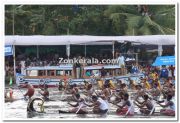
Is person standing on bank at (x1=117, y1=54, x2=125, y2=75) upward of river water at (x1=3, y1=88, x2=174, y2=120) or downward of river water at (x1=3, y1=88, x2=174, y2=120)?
upward

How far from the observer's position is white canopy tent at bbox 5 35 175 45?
19.7 m

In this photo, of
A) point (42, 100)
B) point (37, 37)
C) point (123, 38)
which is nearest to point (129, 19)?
point (123, 38)

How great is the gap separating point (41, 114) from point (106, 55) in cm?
284

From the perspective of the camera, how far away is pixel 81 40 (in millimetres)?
19859

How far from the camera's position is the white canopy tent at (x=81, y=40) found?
19672 millimetres

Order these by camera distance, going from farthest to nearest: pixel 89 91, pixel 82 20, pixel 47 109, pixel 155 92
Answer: pixel 82 20 < pixel 155 92 < pixel 89 91 < pixel 47 109

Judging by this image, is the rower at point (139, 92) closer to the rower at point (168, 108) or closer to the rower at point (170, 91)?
the rower at point (170, 91)

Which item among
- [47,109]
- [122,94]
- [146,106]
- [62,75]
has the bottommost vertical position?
[47,109]

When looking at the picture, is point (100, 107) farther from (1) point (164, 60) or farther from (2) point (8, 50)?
(2) point (8, 50)

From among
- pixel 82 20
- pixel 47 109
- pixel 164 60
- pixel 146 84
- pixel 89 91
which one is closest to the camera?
pixel 47 109

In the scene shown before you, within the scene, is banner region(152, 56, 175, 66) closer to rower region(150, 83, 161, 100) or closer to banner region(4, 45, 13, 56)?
rower region(150, 83, 161, 100)

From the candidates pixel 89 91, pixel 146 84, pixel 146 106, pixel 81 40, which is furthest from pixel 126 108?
pixel 81 40

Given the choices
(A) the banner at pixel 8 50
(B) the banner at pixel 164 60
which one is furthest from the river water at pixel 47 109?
(B) the banner at pixel 164 60

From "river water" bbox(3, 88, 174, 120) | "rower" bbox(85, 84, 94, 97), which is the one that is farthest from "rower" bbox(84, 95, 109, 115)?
"rower" bbox(85, 84, 94, 97)
